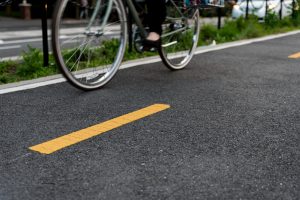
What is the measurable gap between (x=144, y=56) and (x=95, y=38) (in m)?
2.18

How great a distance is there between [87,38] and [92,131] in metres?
1.28

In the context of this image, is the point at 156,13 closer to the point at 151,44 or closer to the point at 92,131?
the point at 151,44

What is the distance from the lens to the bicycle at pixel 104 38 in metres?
4.15

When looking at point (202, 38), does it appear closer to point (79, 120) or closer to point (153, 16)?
point (153, 16)

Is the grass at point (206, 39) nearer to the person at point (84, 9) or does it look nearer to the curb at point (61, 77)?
the curb at point (61, 77)

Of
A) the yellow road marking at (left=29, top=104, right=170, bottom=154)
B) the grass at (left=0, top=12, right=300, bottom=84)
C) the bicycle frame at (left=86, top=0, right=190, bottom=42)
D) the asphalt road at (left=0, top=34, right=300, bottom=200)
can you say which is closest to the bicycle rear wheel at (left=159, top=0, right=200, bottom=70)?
the asphalt road at (left=0, top=34, right=300, bottom=200)

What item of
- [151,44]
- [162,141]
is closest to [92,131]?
[162,141]

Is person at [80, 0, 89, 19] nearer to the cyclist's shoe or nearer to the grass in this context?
the cyclist's shoe

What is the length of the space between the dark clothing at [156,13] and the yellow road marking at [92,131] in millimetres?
973

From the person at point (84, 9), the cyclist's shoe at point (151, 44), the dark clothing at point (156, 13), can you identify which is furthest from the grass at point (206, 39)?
the person at point (84, 9)

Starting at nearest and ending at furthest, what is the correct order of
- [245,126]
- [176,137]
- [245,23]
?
[176,137]
[245,126]
[245,23]

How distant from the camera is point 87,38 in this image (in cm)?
441

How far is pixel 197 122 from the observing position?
143 inches

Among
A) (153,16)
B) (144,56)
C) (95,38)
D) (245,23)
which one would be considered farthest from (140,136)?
(245,23)
